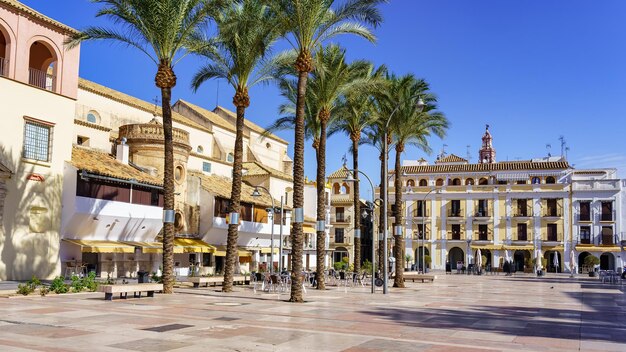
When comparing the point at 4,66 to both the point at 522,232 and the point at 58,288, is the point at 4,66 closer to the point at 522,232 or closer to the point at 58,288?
the point at 58,288

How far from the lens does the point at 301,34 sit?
23.9m

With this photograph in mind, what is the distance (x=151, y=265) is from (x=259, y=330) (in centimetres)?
2581

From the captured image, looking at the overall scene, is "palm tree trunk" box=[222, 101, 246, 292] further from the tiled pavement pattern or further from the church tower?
the church tower

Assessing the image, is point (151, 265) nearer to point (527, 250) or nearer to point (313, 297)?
point (313, 297)

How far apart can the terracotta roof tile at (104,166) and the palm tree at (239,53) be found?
29.6 ft

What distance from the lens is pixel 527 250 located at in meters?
72.6

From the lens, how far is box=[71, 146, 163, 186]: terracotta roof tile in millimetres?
32594

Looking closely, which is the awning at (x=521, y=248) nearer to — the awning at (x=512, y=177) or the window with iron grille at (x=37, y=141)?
the awning at (x=512, y=177)

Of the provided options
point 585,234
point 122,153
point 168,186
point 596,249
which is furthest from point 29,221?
point 585,234

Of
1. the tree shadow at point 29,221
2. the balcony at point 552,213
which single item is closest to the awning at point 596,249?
the balcony at point 552,213

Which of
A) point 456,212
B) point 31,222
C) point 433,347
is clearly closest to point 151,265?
point 31,222

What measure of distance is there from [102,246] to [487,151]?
74.3 meters

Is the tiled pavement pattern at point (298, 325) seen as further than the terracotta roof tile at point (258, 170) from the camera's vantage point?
No

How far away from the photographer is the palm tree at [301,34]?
23203 millimetres
